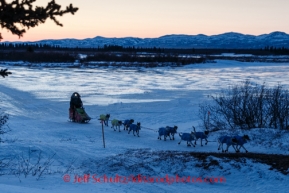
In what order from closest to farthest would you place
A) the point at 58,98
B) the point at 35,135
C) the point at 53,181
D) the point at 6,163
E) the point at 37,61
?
the point at 53,181 < the point at 6,163 < the point at 35,135 < the point at 58,98 < the point at 37,61

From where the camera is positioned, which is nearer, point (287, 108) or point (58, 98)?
point (287, 108)

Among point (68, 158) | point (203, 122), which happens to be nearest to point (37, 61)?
point (203, 122)

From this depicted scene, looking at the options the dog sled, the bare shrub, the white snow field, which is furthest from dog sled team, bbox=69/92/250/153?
the bare shrub

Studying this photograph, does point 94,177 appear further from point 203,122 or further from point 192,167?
point 203,122

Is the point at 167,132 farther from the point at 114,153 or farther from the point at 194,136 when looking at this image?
the point at 114,153

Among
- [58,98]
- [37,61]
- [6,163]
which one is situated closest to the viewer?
[6,163]

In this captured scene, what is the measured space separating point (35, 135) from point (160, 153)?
6699 millimetres

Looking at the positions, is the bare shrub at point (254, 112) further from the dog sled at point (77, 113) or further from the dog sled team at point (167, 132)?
the dog sled at point (77, 113)

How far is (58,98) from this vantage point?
29.2m

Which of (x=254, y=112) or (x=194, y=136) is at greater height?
(x=254, y=112)

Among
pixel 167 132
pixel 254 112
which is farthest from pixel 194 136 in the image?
pixel 254 112

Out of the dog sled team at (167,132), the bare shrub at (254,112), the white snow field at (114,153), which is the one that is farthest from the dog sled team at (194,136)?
the bare shrub at (254,112)

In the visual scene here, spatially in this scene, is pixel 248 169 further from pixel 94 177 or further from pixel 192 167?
pixel 94 177

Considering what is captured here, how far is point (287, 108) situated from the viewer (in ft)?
60.8
